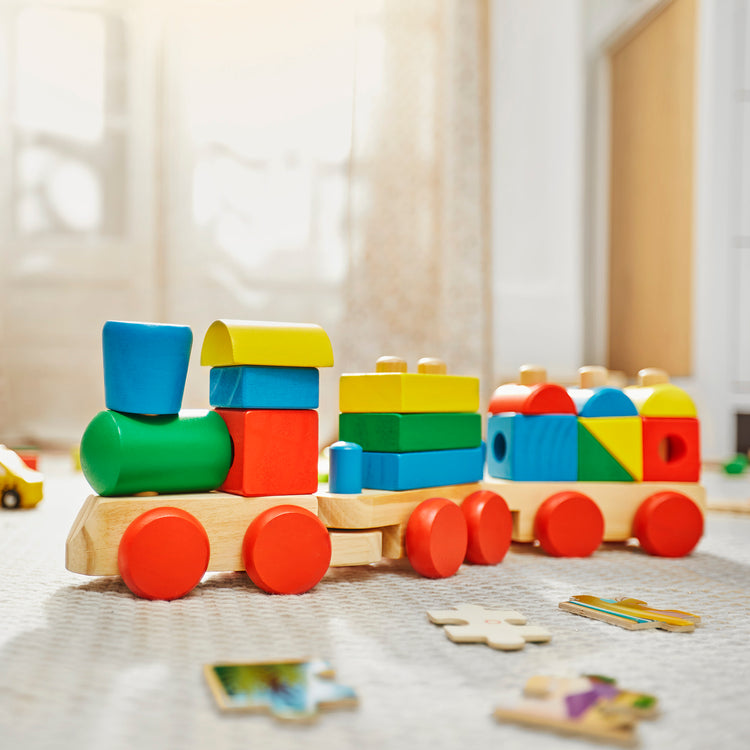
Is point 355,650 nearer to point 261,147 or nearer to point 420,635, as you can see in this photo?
point 420,635

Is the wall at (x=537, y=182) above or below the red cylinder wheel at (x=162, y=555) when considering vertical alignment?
above

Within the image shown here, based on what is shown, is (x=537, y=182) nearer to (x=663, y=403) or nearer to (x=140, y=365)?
(x=663, y=403)

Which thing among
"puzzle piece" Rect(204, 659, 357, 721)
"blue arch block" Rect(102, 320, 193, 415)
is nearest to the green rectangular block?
"blue arch block" Rect(102, 320, 193, 415)

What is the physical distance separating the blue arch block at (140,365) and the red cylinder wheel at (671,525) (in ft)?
2.07

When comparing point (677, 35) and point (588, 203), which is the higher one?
point (677, 35)

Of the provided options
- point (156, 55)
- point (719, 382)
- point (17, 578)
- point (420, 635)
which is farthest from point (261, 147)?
point (420, 635)

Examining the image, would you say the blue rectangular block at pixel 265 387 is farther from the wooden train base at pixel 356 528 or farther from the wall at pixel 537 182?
the wall at pixel 537 182

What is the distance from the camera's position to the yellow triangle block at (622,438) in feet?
3.47

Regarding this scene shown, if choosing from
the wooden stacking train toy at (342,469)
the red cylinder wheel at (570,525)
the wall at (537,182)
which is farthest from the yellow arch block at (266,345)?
the wall at (537,182)

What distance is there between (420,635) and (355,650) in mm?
70

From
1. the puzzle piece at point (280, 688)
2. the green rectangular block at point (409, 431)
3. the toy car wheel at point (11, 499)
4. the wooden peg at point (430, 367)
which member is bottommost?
the toy car wheel at point (11, 499)

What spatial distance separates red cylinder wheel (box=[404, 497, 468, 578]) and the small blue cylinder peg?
8 cm

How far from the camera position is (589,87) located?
8.14 ft

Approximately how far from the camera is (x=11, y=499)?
4.33 feet
